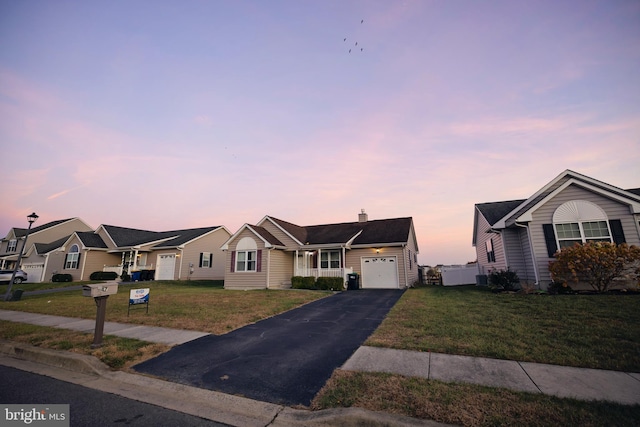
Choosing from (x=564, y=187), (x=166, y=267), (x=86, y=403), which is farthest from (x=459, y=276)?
(x=166, y=267)


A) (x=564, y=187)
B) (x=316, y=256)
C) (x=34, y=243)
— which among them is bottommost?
(x=316, y=256)

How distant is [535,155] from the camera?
16375 mm

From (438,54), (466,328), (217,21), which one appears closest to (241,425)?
(466,328)

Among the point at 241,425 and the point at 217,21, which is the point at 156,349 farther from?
the point at 217,21

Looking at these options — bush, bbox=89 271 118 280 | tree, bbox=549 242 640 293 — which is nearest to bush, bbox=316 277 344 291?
tree, bbox=549 242 640 293

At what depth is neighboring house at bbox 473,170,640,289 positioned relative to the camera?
1242 cm

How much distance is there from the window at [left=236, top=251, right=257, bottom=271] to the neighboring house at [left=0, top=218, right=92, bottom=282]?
86.7 ft

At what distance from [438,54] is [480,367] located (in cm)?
1421

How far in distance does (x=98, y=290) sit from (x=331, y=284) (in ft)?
48.3

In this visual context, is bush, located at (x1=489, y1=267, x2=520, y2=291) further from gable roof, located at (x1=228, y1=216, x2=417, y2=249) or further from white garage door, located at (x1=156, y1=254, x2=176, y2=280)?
white garage door, located at (x1=156, y1=254, x2=176, y2=280)

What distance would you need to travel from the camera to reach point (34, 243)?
33.9 metres

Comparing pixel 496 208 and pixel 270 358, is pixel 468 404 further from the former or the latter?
pixel 496 208

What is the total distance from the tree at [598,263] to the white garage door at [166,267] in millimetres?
31919

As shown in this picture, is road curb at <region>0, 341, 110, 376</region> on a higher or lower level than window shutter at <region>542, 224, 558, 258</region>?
lower
